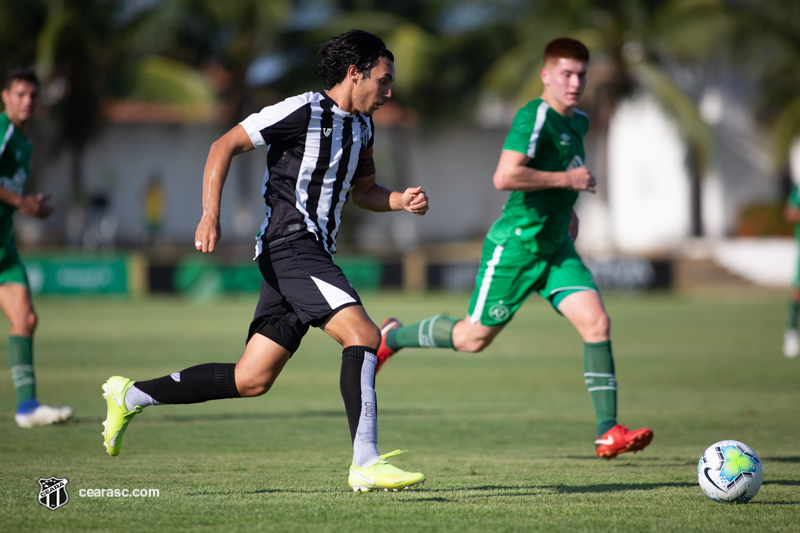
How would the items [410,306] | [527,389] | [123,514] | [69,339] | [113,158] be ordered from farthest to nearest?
[113,158], [410,306], [69,339], [527,389], [123,514]

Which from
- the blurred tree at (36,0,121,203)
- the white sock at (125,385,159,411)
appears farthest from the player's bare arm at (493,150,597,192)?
the blurred tree at (36,0,121,203)

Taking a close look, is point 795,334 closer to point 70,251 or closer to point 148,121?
point 70,251

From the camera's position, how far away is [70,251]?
30188 mm

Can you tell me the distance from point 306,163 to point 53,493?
6.68 ft

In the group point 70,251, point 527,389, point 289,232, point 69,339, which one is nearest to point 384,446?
point 289,232

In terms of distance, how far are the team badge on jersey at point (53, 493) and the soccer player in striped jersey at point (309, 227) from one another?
18.4 inches

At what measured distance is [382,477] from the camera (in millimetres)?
4512

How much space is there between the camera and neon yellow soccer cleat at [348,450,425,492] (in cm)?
448

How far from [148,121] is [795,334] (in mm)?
Result: 26663

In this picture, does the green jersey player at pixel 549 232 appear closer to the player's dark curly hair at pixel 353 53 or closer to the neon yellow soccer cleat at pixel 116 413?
the player's dark curly hair at pixel 353 53

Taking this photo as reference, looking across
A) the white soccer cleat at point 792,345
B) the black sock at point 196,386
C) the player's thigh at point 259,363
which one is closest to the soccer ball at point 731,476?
the player's thigh at point 259,363

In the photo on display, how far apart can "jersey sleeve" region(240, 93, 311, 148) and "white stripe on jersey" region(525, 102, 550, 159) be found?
6.00 feet

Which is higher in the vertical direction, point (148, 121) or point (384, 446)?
point (148, 121)

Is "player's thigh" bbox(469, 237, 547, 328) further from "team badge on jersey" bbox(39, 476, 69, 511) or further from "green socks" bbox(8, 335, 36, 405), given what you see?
"green socks" bbox(8, 335, 36, 405)
